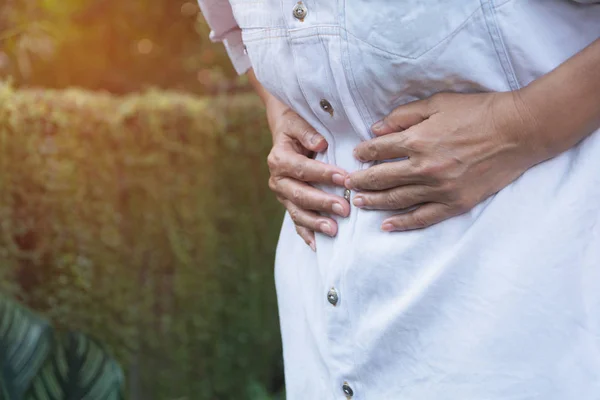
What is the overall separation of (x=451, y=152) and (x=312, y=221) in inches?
13.2

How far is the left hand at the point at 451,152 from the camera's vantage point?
992 millimetres

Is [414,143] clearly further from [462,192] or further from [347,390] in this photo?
[347,390]

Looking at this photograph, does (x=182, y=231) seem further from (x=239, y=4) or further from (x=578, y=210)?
(x=578, y=210)

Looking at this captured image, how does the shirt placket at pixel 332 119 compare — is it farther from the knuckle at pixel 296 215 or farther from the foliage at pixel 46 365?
the foliage at pixel 46 365

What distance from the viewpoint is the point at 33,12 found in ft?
15.8

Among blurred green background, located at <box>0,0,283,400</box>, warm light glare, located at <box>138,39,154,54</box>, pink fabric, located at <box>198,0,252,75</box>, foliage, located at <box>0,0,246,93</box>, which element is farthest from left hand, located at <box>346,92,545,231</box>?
warm light glare, located at <box>138,39,154,54</box>

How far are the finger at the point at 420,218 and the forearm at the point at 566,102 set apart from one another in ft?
0.54

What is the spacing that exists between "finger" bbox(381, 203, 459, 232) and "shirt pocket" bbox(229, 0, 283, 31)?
402 millimetres

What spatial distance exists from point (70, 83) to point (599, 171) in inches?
212

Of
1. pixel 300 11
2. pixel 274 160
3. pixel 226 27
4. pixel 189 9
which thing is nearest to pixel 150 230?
pixel 226 27

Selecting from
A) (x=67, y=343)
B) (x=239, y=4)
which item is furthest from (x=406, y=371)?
(x=67, y=343)

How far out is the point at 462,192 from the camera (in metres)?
1.01

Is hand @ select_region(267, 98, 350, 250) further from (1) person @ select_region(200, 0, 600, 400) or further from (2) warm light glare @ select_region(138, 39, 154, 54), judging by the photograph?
(2) warm light glare @ select_region(138, 39, 154, 54)

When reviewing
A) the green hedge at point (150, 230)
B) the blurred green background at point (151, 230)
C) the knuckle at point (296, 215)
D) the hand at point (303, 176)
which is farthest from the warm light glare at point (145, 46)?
the knuckle at point (296, 215)
